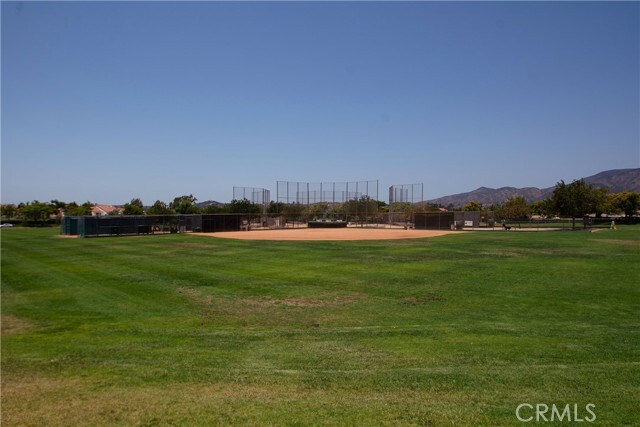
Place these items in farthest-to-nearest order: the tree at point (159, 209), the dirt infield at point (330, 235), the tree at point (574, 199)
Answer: the tree at point (159, 209)
the tree at point (574, 199)
the dirt infield at point (330, 235)

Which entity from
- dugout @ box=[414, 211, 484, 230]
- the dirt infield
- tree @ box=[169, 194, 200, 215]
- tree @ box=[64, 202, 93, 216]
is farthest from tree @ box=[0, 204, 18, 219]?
dugout @ box=[414, 211, 484, 230]

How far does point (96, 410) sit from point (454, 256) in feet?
61.5

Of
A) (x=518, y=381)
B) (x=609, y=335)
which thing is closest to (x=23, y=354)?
(x=518, y=381)

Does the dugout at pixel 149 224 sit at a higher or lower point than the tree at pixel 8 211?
lower

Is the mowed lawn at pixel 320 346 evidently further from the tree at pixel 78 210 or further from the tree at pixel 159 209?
the tree at pixel 78 210

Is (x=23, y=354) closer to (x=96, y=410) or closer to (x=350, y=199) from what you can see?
(x=96, y=410)

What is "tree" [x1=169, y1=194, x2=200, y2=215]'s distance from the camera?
289 feet

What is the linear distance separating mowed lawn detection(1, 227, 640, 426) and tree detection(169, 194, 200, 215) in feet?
236

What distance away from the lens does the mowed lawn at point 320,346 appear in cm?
513

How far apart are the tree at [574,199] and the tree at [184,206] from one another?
199 ft

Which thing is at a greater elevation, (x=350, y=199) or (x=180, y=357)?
(x=350, y=199)

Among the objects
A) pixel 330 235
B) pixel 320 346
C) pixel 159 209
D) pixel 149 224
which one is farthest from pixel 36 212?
pixel 320 346

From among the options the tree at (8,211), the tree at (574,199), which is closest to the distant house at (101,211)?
the tree at (8,211)

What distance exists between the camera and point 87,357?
7.36 m
